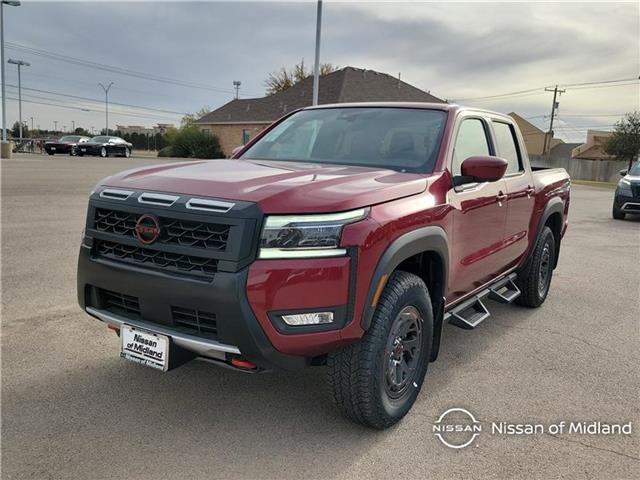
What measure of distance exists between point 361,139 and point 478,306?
1630 millimetres

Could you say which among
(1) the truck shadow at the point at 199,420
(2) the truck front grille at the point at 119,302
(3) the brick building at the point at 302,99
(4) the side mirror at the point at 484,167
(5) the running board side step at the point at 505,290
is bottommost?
(1) the truck shadow at the point at 199,420

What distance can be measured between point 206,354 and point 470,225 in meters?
2.02

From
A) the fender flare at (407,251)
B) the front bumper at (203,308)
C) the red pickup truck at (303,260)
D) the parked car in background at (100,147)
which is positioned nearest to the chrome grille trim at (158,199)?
the red pickup truck at (303,260)

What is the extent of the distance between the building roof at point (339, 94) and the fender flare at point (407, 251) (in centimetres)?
2893

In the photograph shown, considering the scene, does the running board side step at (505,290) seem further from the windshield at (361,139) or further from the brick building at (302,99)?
the brick building at (302,99)

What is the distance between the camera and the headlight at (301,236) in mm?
2459

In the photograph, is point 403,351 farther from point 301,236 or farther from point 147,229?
point 147,229

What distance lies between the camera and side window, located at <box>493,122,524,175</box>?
4.56m

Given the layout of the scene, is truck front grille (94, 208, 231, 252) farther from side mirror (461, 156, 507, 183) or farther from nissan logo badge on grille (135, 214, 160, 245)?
side mirror (461, 156, 507, 183)

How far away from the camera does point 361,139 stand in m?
3.84

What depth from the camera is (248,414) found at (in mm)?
3129

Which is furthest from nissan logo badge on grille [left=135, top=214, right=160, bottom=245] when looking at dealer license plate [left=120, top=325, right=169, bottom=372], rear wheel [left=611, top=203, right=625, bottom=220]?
rear wheel [left=611, top=203, right=625, bottom=220]

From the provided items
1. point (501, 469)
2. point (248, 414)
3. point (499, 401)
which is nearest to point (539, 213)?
point (499, 401)

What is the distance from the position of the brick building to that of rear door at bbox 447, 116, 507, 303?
2790 centimetres
